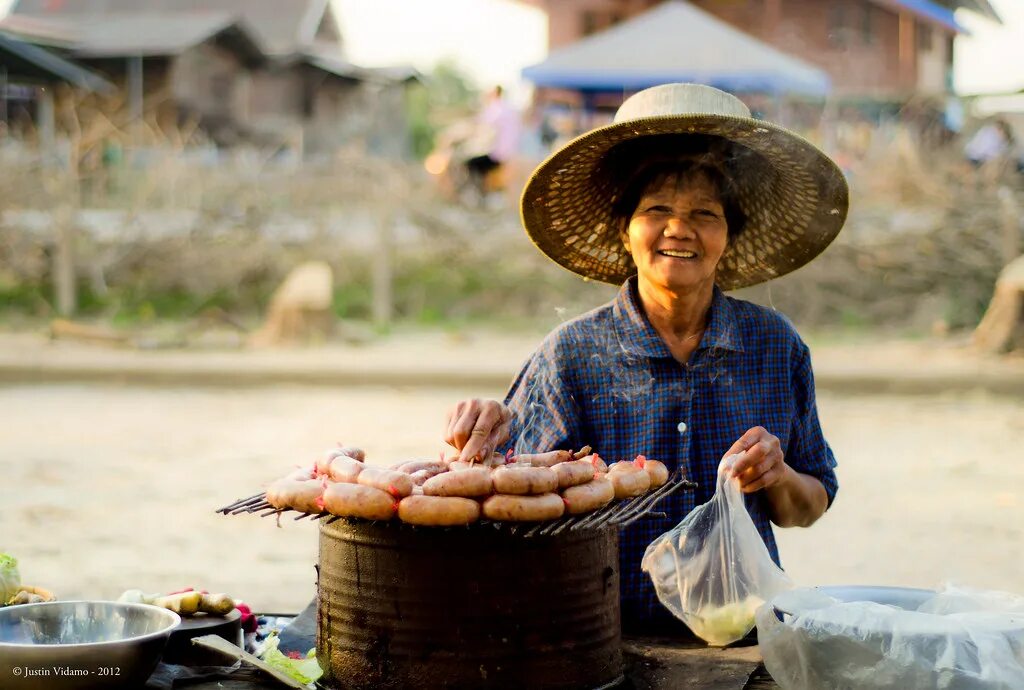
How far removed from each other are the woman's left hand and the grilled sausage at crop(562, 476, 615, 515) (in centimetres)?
47

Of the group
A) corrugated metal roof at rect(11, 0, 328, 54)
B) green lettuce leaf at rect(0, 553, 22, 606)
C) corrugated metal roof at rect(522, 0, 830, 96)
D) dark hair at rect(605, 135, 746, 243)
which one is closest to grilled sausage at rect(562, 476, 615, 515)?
dark hair at rect(605, 135, 746, 243)

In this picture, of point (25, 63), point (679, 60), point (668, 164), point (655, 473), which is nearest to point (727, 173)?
point (668, 164)

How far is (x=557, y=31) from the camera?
3894 cm

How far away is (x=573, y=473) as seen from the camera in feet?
8.20

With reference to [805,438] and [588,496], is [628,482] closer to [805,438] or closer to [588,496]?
[588,496]

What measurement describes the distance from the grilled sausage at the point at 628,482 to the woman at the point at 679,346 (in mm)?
550

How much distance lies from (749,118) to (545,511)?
123cm

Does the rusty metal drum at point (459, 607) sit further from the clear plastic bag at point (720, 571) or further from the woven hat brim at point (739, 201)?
the woven hat brim at point (739, 201)

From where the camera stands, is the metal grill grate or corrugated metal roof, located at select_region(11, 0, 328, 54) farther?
corrugated metal roof, located at select_region(11, 0, 328, 54)

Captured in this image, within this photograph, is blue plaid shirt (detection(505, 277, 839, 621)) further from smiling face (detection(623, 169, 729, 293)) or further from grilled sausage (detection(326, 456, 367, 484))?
grilled sausage (detection(326, 456, 367, 484))

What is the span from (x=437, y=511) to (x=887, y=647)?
87 cm

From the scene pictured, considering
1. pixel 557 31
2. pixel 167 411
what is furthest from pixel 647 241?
pixel 557 31

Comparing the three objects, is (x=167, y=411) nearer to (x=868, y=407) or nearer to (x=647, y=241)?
(x=868, y=407)

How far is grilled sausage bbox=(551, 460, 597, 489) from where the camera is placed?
2.48 meters
